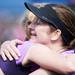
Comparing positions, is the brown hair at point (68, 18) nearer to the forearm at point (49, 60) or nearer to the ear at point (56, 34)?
the ear at point (56, 34)

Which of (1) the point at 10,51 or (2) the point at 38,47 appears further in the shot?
(1) the point at 10,51

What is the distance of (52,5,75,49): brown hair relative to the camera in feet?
6.32

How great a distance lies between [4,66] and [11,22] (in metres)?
1.51

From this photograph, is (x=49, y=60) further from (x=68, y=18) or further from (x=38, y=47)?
(x=68, y=18)

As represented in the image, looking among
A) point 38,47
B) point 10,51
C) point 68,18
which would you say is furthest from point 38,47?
point 68,18

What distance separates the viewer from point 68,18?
194cm

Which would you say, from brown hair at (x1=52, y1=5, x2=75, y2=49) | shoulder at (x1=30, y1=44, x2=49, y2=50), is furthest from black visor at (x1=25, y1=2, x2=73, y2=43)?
shoulder at (x1=30, y1=44, x2=49, y2=50)

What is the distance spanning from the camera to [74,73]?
5.48ft

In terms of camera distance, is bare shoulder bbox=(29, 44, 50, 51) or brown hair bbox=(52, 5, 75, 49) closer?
bare shoulder bbox=(29, 44, 50, 51)

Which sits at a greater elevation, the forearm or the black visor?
the black visor

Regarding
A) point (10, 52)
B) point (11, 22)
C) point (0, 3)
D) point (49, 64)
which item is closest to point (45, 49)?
point (49, 64)

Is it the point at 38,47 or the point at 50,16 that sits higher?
the point at 50,16

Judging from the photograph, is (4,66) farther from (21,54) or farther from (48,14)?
(48,14)

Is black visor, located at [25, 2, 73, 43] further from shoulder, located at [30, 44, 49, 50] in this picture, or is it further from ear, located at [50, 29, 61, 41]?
shoulder, located at [30, 44, 49, 50]
